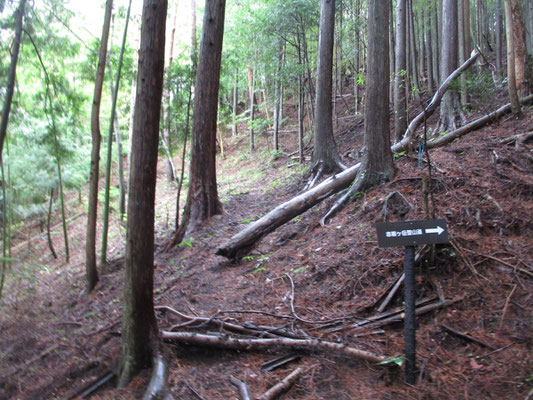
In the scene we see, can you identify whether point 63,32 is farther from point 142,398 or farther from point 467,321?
point 467,321

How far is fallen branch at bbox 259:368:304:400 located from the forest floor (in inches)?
2.6

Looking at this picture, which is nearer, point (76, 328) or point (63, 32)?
point (76, 328)

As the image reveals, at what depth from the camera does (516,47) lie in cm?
844

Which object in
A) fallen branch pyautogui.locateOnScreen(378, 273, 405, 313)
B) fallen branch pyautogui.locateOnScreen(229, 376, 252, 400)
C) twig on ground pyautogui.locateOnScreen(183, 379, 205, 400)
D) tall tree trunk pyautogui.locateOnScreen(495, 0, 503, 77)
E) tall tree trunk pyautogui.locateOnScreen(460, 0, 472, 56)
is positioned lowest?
twig on ground pyautogui.locateOnScreen(183, 379, 205, 400)

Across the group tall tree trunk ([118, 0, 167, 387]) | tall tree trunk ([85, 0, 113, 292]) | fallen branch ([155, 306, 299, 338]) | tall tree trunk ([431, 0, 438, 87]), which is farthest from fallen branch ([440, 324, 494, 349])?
tall tree trunk ([431, 0, 438, 87])

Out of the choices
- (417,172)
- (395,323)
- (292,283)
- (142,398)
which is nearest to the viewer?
(142,398)

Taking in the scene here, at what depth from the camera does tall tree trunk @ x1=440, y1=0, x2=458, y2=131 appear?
34.4ft

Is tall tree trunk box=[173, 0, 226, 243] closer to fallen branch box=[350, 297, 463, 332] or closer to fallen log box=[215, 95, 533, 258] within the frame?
fallen log box=[215, 95, 533, 258]

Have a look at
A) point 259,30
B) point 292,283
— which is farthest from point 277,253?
point 259,30

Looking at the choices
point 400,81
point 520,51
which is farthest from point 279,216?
point 520,51

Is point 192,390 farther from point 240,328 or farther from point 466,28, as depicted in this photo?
point 466,28

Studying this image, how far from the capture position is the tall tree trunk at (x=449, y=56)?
34.4ft

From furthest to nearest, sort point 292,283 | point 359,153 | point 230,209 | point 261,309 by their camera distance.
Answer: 1. point 359,153
2. point 230,209
3. point 292,283
4. point 261,309

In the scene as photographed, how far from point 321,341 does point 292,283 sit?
1.87 meters
